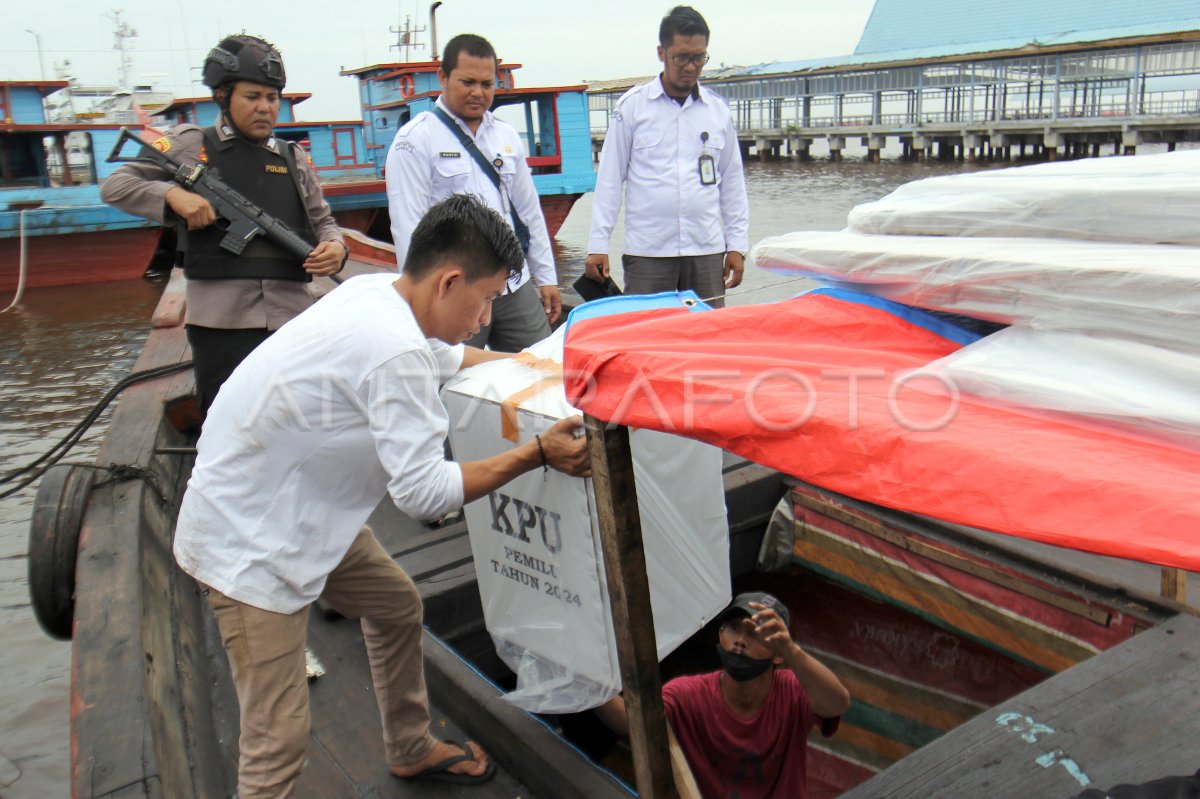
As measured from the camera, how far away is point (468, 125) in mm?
3617

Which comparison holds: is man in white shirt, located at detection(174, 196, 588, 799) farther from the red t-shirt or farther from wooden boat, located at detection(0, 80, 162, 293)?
wooden boat, located at detection(0, 80, 162, 293)

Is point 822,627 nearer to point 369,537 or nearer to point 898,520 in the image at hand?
point 898,520

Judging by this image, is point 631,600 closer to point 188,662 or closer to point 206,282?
point 188,662

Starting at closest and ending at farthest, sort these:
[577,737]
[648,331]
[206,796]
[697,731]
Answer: [648,331] < [206,796] < [697,731] < [577,737]

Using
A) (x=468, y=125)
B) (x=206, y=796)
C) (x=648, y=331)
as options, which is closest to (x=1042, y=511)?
(x=648, y=331)

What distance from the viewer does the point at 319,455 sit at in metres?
1.80

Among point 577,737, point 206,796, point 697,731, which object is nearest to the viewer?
point 206,796

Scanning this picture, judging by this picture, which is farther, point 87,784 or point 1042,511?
point 87,784

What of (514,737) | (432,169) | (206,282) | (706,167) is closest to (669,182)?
(706,167)

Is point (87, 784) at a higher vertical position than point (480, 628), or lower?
higher

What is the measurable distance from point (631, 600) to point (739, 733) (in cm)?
83

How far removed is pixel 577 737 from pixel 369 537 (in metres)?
1.10

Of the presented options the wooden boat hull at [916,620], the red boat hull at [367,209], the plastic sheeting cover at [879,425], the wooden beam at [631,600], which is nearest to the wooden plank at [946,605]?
the wooden boat hull at [916,620]

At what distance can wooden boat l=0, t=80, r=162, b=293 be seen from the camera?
1428cm
